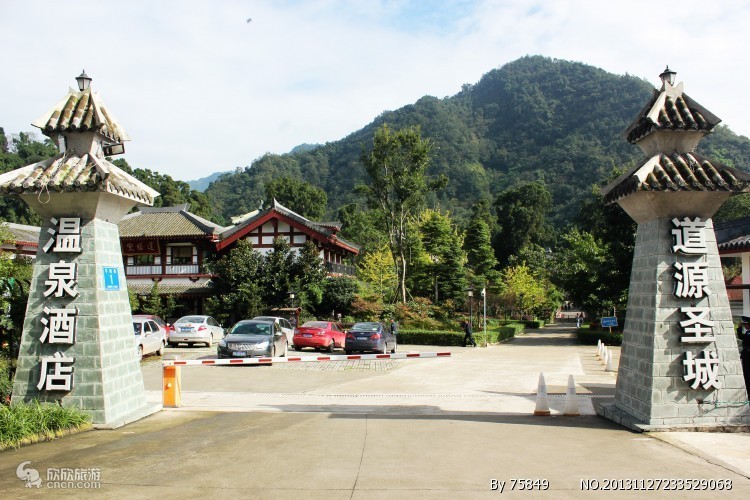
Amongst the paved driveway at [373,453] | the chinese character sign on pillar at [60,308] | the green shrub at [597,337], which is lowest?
the green shrub at [597,337]

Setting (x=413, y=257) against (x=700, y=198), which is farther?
(x=413, y=257)

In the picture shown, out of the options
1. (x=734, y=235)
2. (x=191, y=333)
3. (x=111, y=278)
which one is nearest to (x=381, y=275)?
(x=191, y=333)

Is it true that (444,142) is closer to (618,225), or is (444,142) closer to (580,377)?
(618,225)

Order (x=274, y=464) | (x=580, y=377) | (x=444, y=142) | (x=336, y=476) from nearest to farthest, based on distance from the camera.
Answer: (x=336, y=476) → (x=274, y=464) → (x=580, y=377) → (x=444, y=142)

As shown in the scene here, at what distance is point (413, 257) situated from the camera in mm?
46750

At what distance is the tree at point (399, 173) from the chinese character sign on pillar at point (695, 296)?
101 feet

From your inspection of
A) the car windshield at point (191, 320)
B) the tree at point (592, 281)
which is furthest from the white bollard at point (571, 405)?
the tree at point (592, 281)

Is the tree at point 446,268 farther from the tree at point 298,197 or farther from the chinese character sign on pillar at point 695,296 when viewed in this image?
the tree at point 298,197

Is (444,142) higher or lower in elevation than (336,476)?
higher

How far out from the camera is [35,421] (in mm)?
7895

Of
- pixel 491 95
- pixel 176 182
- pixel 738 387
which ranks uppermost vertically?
pixel 491 95

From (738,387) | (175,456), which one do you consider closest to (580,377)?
(738,387)

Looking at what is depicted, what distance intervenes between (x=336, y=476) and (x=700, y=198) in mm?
6444

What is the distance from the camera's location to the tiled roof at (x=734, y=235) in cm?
1973
